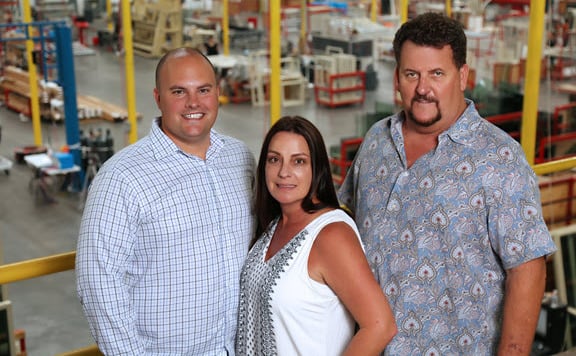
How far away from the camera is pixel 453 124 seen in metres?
2.76

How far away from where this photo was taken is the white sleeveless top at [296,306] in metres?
2.57

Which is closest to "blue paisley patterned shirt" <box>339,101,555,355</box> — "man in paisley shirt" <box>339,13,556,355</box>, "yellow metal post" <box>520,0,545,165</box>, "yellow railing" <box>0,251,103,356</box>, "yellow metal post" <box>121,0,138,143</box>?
"man in paisley shirt" <box>339,13,556,355</box>

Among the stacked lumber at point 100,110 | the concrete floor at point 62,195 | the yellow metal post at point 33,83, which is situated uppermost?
the yellow metal post at point 33,83

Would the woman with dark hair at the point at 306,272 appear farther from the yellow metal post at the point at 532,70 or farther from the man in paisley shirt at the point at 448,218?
the yellow metal post at the point at 532,70

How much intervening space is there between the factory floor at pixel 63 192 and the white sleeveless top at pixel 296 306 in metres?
6.53

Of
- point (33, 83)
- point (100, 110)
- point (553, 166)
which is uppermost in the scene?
point (553, 166)

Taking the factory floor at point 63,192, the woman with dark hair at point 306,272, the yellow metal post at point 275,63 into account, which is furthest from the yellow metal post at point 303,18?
the woman with dark hair at point 306,272

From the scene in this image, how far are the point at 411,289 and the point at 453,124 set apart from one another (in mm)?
574

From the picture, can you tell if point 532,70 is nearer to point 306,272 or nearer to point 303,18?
point 306,272

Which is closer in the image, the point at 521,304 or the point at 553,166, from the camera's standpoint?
the point at 521,304

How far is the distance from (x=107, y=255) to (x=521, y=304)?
133 cm

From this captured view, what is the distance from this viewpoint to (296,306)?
257 cm

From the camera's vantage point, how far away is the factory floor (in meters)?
9.43

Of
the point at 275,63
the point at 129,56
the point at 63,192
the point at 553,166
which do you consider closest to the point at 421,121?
the point at 553,166
